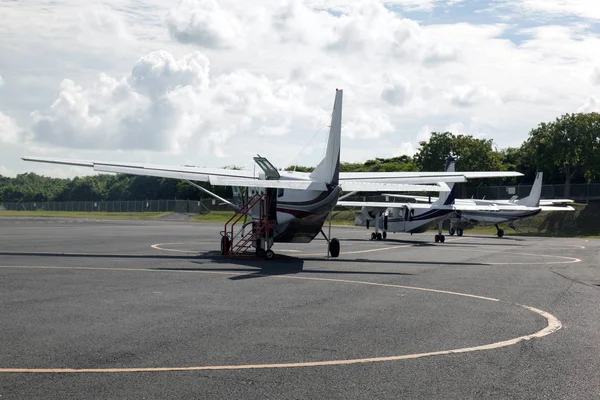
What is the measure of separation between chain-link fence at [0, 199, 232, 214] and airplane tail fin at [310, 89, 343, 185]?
55090 mm

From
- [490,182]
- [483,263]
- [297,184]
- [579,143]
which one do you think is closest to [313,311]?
[297,184]

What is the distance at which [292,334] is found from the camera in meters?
10.2

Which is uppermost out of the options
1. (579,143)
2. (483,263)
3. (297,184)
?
(579,143)

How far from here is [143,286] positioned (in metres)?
15.6

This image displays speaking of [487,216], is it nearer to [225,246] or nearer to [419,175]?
[419,175]

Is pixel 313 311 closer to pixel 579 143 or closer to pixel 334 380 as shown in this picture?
pixel 334 380

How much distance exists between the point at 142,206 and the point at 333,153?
344ft

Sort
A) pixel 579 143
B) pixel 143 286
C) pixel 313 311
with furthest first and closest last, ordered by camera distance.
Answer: pixel 579 143 < pixel 143 286 < pixel 313 311

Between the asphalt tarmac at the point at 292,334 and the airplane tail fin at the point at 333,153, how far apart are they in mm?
4876

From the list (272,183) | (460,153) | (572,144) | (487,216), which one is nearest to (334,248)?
(272,183)

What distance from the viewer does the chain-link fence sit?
108m

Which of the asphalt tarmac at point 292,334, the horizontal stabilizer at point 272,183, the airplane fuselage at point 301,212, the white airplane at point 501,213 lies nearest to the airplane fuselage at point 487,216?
the white airplane at point 501,213

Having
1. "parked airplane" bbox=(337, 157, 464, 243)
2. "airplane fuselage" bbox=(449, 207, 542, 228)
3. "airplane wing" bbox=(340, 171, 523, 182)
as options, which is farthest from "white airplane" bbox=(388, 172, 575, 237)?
"airplane wing" bbox=(340, 171, 523, 182)

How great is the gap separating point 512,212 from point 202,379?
50.4m
